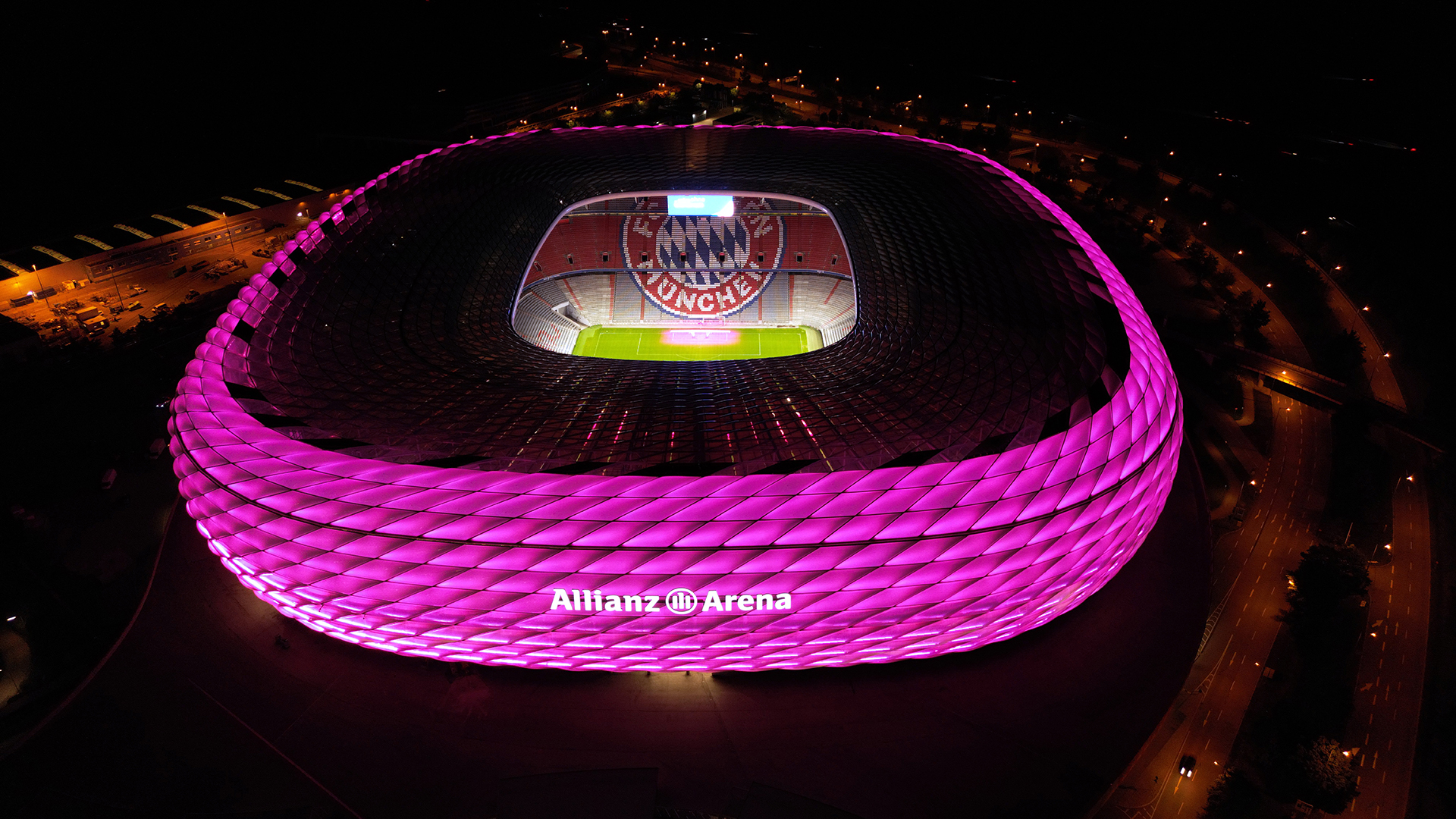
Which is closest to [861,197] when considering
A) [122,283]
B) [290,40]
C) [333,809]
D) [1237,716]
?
[1237,716]

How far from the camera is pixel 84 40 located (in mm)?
48250

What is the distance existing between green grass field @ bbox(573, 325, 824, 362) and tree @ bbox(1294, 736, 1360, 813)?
26.1m

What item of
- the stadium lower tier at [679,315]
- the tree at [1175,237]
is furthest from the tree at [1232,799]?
the tree at [1175,237]

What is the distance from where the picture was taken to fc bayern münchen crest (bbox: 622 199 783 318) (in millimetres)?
40250

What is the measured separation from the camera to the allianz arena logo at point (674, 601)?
14.2 m

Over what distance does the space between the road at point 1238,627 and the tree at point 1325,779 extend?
1902 mm

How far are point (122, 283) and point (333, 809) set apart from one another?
41.4m

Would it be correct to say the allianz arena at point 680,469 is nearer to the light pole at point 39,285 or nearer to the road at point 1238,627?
the road at point 1238,627

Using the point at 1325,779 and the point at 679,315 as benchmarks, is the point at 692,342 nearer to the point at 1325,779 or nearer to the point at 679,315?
the point at 679,315

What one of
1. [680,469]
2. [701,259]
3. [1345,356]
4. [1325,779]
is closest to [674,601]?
[680,469]

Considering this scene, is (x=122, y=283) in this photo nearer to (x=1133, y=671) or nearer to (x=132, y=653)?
(x=132, y=653)

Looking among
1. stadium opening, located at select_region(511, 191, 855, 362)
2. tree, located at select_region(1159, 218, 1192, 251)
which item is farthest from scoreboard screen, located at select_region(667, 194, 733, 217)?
tree, located at select_region(1159, 218, 1192, 251)

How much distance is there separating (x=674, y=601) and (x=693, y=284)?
29637 mm

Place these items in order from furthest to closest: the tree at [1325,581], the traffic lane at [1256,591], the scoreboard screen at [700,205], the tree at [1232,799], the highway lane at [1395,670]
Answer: the scoreboard screen at [700,205]
the tree at [1325,581]
the traffic lane at [1256,591]
the highway lane at [1395,670]
the tree at [1232,799]
